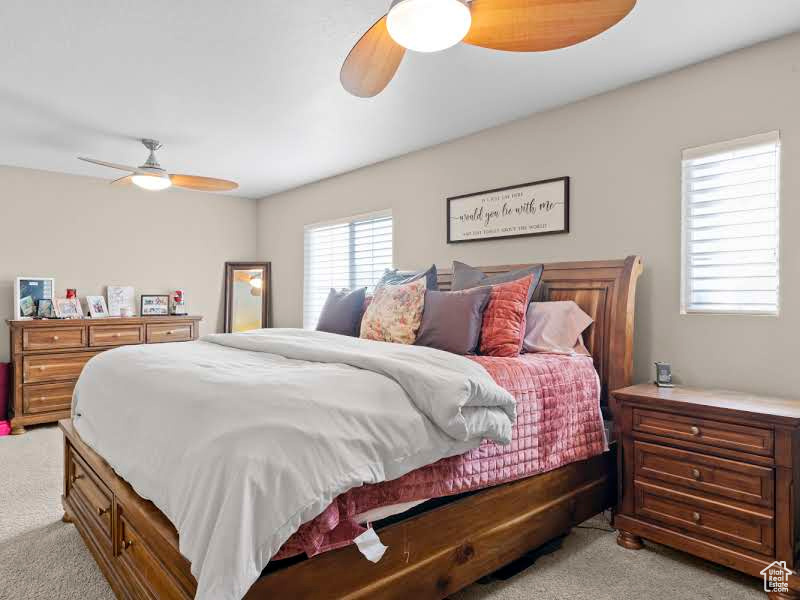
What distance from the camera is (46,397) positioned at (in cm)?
438

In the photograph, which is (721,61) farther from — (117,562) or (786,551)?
(117,562)

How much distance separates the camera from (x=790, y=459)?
6.18 feet

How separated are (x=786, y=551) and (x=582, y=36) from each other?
2008 mm

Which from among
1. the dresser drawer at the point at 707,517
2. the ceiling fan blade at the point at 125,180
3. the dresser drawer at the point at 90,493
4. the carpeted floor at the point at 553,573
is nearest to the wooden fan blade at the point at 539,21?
the dresser drawer at the point at 707,517

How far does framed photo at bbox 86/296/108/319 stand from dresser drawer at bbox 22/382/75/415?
30.4 inches

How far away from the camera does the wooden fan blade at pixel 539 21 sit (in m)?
1.51

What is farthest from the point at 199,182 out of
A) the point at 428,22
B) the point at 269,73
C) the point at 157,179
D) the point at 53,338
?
the point at 428,22

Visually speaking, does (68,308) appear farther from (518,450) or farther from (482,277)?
(518,450)

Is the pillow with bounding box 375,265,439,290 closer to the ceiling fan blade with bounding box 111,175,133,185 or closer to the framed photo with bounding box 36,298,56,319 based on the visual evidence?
the ceiling fan blade with bounding box 111,175,133,185

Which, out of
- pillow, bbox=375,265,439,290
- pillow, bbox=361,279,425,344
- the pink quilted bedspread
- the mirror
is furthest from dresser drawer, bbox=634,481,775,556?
the mirror

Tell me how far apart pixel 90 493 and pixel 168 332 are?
3112 millimetres

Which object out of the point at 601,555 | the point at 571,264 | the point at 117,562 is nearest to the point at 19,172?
the point at 117,562

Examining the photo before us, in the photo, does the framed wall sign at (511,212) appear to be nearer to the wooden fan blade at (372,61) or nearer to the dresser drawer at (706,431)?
the dresser drawer at (706,431)

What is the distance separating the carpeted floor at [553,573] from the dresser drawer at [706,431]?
537mm
